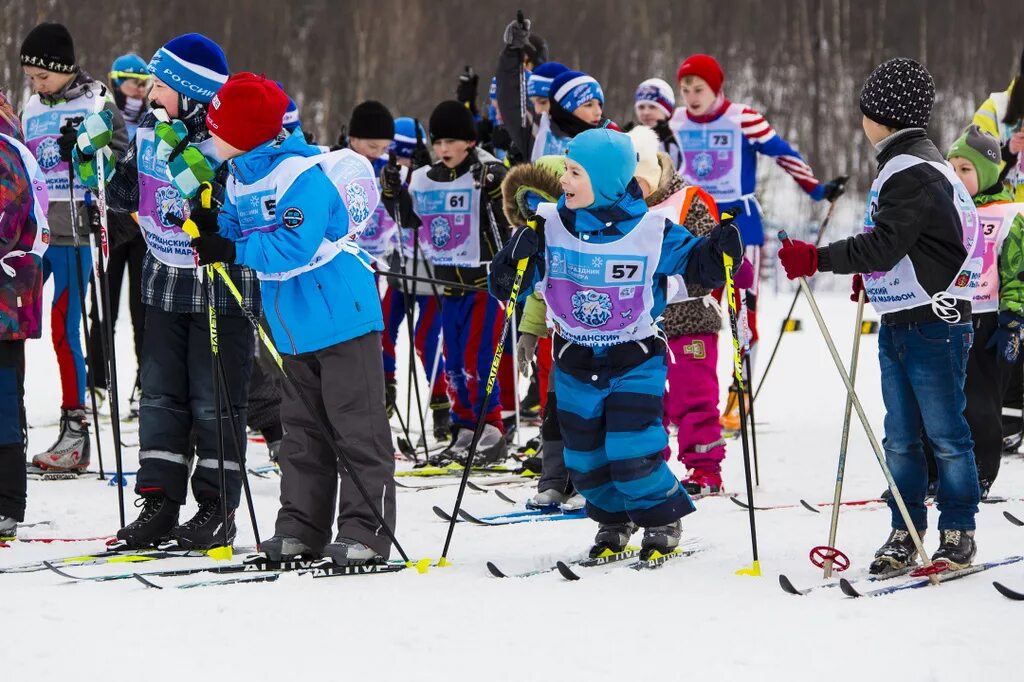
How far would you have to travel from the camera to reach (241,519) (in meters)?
5.82

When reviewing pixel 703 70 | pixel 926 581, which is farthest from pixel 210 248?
pixel 703 70

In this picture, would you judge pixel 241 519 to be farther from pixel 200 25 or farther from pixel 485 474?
pixel 200 25

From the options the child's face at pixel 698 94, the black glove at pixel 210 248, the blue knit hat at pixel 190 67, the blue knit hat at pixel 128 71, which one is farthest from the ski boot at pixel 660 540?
the blue knit hat at pixel 128 71

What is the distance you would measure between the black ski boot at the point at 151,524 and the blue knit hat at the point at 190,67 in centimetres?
148

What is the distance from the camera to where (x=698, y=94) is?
332 inches

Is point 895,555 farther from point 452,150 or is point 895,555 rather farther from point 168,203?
point 452,150

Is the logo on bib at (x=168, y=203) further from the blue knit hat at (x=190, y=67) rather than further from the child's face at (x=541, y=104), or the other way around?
the child's face at (x=541, y=104)

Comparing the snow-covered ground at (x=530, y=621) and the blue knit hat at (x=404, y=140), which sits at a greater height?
the blue knit hat at (x=404, y=140)

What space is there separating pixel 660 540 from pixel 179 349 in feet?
6.14

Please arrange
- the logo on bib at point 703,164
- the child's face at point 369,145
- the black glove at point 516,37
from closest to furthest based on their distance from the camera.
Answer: the black glove at point 516,37 < the child's face at point 369,145 < the logo on bib at point 703,164

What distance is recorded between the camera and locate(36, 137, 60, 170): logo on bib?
24.2 ft

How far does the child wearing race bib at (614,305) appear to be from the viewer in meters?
4.76

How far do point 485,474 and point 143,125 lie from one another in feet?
8.61

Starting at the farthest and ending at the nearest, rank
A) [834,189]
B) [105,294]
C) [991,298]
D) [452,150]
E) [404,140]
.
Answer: [404,140]
[834,189]
[452,150]
[991,298]
[105,294]
